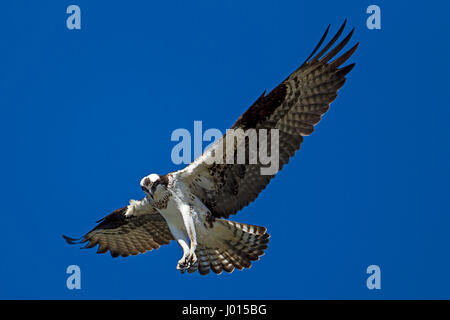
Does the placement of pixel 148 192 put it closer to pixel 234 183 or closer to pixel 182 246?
pixel 182 246

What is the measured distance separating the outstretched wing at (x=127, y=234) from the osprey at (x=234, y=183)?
15 cm

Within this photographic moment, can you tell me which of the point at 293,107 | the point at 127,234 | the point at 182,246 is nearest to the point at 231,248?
the point at 182,246

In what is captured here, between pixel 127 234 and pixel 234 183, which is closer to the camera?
pixel 234 183

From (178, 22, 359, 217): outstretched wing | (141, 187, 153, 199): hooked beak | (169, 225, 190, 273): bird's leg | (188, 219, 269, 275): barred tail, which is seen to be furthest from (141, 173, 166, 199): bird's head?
(188, 219, 269, 275): barred tail

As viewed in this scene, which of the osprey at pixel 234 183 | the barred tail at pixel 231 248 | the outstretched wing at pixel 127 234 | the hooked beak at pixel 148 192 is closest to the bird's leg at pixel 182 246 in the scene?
the osprey at pixel 234 183

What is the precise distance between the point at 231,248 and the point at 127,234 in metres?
1.77

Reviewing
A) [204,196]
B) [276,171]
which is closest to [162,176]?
Result: [204,196]

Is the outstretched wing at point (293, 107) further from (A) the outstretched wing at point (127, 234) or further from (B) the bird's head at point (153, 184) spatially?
(A) the outstretched wing at point (127, 234)

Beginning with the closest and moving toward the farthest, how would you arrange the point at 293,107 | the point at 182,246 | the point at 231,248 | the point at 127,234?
1. the point at 293,107
2. the point at 182,246
3. the point at 231,248
4. the point at 127,234

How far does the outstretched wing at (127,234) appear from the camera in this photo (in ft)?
35.2

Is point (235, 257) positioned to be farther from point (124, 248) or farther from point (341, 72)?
point (341, 72)

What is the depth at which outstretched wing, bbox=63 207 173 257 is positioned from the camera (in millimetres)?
A: 10719

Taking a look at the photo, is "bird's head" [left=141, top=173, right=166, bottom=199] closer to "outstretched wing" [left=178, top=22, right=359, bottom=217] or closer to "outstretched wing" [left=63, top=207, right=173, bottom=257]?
"outstretched wing" [left=178, top=22, right=359, bottom=217]

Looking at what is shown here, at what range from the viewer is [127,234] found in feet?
36.0
